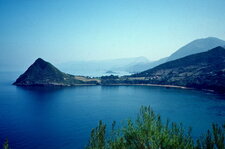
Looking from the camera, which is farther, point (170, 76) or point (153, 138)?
point (170, 76)

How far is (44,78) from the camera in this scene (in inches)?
7072

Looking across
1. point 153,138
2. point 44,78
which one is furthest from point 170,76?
point 153,138

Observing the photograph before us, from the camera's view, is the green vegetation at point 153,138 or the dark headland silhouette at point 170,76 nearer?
the green vegetation at point 153,138

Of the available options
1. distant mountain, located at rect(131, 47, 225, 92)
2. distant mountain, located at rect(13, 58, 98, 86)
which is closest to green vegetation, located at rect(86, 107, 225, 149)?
distant mountain, located at rect(131, 47, 225, 92)

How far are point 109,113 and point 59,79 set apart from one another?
397 feet

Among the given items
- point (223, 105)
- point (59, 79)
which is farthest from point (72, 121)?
point (59, 79)

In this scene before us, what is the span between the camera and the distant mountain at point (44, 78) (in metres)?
174

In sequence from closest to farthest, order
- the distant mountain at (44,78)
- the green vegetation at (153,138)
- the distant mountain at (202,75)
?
the green vegetation at (153,138) < the distant mountain at (202,75) < the distant mountain at (44,78)

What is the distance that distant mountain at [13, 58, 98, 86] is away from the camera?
174 m

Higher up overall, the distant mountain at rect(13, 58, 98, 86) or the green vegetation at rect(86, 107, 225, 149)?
the distant mountain at rect(13, 58, 98, 86)

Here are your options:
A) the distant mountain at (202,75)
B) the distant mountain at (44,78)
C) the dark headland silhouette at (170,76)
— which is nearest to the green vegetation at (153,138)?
the distant mountain at (202,75)

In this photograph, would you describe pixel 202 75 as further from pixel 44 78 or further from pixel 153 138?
pixel 153 138

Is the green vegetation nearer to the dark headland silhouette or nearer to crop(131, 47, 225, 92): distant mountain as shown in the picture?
crop(131, 47, 225, 92): distant mountain

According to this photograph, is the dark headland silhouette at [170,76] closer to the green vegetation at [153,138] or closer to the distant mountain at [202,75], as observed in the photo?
the distant mountain at [202,75]
